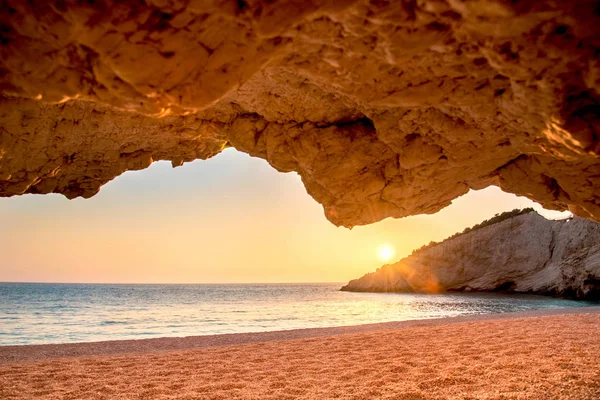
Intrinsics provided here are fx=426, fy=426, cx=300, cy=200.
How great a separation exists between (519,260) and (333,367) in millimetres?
39110

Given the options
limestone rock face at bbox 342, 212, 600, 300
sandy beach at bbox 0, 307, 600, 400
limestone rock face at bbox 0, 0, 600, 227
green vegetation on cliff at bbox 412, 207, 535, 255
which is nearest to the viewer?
limestone rock face at bbox 0, 0, 600, 227

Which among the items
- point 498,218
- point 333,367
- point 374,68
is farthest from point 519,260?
point 374,68

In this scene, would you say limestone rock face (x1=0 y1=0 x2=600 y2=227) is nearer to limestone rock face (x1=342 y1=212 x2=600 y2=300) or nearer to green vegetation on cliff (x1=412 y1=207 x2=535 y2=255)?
limestone rock face (x1=342 y1=212 x2=600 y2=300)

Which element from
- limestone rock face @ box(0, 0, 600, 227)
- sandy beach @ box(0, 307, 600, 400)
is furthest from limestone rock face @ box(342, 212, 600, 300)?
limestone rock face @ box(0, 0, 600, 227)

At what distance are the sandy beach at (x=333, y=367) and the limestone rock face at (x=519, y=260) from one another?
82.3 ft

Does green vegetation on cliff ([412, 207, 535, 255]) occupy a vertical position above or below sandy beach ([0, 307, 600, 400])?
above

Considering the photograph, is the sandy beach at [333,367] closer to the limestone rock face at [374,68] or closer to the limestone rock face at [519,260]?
the limestone rock face at [374,68]

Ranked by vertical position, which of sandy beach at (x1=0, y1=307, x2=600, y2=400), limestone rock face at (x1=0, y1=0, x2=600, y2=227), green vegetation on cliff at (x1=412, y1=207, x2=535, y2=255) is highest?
green vegetation on cliff at (x1=412, y1=207, x2=535, y2=255)

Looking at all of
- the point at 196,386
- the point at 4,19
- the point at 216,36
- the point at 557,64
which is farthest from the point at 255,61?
the point at 196,386

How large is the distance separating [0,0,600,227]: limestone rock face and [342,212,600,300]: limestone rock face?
3084cm

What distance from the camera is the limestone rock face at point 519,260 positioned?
32875mm

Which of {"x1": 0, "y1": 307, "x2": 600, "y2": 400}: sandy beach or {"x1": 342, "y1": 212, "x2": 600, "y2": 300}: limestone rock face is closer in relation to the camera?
{"x1": 0, "y1": 307, "x2": 600, "y2": 400}: sandy beach

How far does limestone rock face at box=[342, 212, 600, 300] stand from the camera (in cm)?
3288

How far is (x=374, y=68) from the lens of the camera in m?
3.52
